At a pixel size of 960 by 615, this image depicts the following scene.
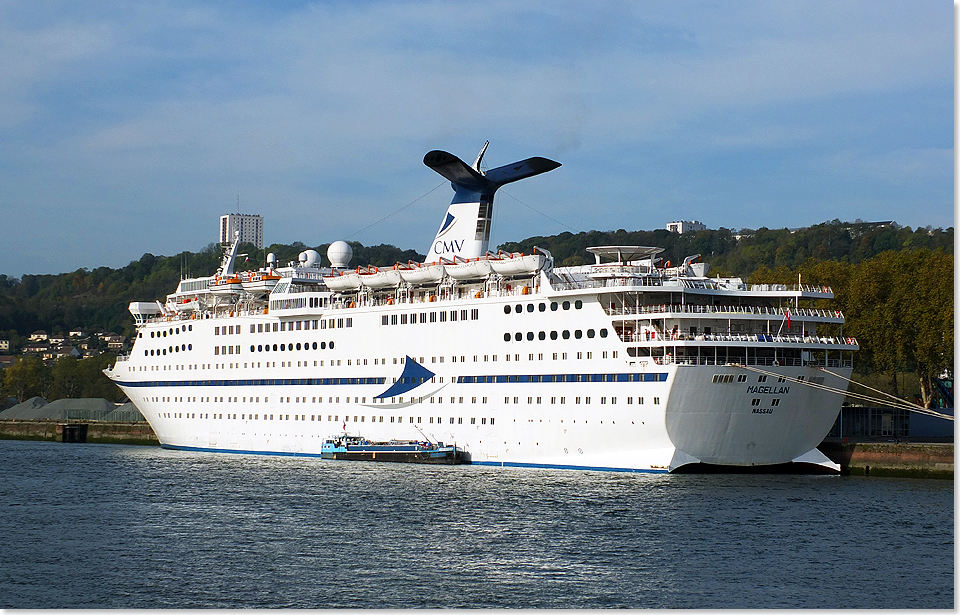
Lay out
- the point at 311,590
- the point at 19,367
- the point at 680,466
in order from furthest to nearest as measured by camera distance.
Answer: the point at 19,367
the point at 680,466
the point at 311,590

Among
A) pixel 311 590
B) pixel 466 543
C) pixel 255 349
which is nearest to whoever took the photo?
pixel 311 590

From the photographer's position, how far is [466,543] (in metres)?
29.2

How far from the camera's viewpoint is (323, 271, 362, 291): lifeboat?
173ft

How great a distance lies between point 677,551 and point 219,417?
33984 mm

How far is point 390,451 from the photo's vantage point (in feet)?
158

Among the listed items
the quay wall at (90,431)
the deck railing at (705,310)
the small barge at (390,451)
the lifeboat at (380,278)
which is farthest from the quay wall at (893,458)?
the quay wall at (90,431)

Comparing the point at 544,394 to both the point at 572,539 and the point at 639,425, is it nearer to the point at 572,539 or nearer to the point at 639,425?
the point at 639,425

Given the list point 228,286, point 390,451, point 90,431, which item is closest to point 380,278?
point 390,451

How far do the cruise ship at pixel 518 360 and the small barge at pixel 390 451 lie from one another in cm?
43

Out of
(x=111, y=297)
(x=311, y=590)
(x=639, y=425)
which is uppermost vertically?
(x=111, y=297)

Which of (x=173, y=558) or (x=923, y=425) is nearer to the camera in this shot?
(x=173, y=558)

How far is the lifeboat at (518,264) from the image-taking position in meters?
45.5

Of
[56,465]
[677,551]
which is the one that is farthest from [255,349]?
[677,551]

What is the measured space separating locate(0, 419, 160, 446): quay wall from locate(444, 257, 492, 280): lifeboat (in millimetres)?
31514
